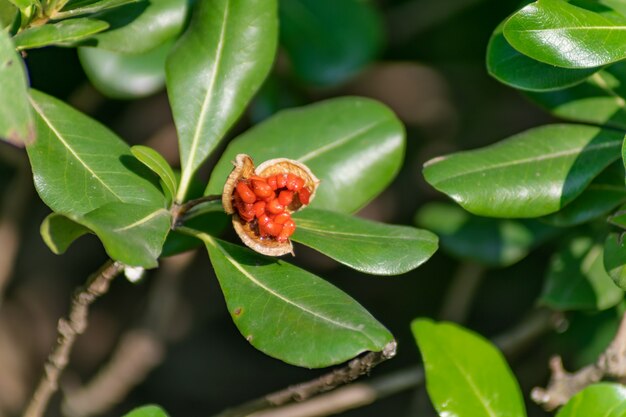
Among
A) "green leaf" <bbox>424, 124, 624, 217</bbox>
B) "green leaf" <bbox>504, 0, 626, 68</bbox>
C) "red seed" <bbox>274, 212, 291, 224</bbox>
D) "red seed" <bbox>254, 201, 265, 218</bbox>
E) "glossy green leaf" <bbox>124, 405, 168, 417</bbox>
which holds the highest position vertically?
"green leaf" <bbox>504, 0, 626, 68</bbox>

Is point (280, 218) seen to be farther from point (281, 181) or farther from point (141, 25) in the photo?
point (141, 25)

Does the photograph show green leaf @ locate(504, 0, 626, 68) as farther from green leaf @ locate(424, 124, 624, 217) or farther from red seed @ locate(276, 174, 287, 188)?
red seed @ locate(276, 174, 287, 188)

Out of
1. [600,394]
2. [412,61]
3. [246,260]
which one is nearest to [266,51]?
[246,260]

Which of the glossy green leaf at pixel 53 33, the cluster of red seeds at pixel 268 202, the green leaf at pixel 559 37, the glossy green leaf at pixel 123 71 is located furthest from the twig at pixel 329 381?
the glossy green leaf at pixel 123 71

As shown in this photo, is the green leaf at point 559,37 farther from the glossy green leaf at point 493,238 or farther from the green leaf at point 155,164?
the glossy green leaf at point 493,238

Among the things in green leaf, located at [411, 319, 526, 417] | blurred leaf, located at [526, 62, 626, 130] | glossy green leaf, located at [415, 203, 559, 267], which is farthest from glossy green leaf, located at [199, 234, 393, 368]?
glossy green leaf, located at [415, 203, 559, 267]

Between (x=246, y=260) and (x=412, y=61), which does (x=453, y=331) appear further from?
(x=412, y=61)
